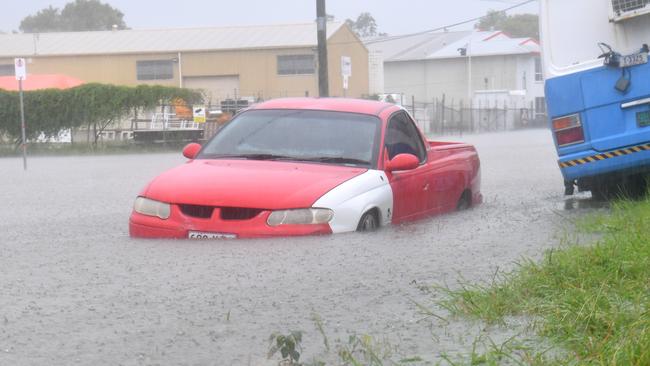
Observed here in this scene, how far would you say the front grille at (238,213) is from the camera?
8570 mm

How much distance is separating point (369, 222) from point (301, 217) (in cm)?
82

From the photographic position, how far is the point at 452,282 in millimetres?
6441

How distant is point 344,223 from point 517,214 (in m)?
2.95

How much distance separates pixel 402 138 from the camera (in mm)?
10523

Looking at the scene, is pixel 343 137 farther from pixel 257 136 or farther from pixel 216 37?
pixel 216 37

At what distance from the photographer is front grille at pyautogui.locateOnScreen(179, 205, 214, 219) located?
8.65 meters

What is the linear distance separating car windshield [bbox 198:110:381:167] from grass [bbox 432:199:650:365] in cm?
311

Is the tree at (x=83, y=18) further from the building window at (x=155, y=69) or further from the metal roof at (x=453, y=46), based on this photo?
the building window at (x=155, y=69)

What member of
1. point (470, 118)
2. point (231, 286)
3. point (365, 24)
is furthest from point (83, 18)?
point (231, 286)

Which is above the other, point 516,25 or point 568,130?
point 516,25

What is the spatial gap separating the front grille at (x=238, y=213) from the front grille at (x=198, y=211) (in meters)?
0.11

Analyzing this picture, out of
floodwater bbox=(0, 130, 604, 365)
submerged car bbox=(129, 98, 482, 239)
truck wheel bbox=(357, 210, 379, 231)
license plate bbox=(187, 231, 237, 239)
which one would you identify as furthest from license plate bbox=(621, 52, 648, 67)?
license plate bbox=(187, 231, 237, 239)

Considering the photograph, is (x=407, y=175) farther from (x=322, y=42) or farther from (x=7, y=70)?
(x=7, y=70)

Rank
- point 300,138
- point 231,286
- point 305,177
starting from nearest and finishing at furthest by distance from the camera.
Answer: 1. point 231,286
2. point 305,177
3. point 300,138
